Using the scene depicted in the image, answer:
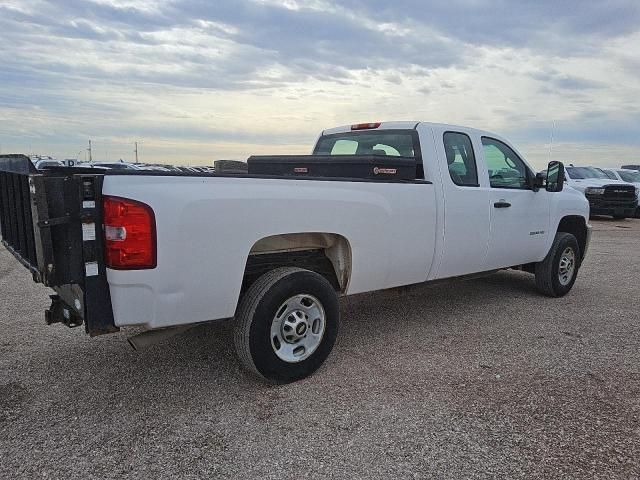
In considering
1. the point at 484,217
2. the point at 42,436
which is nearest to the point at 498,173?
the point at 484,217

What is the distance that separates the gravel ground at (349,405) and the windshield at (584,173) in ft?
47.8

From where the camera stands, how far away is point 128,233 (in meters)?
2.88

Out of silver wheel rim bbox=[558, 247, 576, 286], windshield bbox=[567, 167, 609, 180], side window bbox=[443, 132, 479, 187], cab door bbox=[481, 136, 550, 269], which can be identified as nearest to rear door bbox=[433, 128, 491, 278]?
Result: side window bbox=[443, 132, 479, 187]

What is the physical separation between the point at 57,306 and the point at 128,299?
85cm

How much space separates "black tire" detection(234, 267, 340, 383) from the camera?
11.5ft

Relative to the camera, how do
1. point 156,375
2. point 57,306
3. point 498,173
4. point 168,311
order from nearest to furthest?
point 168,311 → point 57,306 → point 156,375 → point 498,173

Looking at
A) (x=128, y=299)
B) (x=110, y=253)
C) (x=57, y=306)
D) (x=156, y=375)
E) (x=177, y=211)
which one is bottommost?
(x=156, y=375)

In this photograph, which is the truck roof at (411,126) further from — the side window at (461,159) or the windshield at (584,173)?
the windshield at (584,173)

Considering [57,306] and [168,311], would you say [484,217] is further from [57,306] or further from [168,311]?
[57,306]

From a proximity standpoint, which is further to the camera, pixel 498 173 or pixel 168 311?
pixel 498 173

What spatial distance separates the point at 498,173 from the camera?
218 inches

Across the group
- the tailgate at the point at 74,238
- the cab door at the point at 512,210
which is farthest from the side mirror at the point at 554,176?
the tailgate at the point at 74,238

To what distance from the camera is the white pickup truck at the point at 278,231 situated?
2.90 meters

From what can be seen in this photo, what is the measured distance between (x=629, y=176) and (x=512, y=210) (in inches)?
722
